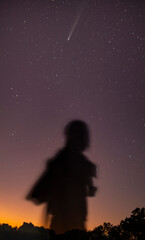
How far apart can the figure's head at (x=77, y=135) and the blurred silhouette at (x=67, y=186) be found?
0.03m

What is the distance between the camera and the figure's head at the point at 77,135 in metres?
5.64

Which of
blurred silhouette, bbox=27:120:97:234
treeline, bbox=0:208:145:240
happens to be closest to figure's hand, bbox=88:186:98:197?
blurred silhouette, bbox=27:120:97:234

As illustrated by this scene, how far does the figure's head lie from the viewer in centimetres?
564

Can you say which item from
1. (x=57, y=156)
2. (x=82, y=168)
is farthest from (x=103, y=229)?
(x=57, y=156)

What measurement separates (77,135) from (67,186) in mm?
1488

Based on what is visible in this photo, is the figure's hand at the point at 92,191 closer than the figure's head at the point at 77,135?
Yes

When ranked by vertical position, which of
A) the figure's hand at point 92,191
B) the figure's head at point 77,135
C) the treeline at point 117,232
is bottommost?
the treeline at point 117,232

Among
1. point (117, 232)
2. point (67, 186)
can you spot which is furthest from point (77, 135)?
point (117, 232)

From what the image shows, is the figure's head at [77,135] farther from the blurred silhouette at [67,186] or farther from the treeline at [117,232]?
the treeline at [117,232]

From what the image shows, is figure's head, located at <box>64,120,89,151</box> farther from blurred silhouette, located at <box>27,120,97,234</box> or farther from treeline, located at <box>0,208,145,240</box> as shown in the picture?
treeline, located at <box>0,208,145,240</box>

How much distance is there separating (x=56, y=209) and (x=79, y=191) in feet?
2.24

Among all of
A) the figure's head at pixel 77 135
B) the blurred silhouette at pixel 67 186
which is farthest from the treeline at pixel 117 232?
the figure's head at pixel 77 135

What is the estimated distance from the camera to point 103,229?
22.2 feet

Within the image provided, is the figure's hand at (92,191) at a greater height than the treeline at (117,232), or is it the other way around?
the figure's hand at (92,191)
